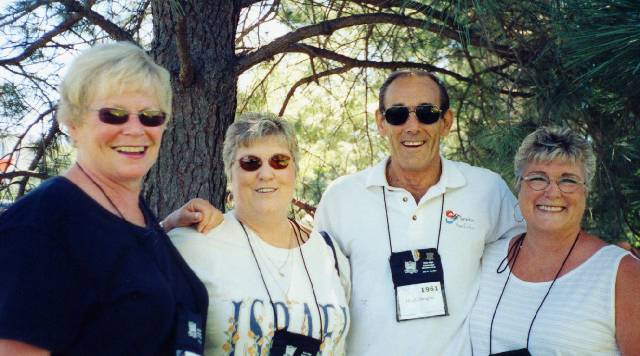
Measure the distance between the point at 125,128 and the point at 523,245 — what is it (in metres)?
1.56

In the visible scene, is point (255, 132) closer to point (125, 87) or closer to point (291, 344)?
point (125, 87)

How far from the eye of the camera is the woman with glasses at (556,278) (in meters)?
2.29

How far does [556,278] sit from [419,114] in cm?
88

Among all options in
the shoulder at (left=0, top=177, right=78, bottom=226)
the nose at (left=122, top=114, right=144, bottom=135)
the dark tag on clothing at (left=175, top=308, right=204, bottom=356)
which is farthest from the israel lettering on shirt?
the shoulder at (left=0, top=177, right=78, bottom=226)

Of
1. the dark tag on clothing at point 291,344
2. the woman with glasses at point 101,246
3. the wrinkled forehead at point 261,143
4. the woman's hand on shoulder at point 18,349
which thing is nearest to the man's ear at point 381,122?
the wrinkled forehead at point 261,143

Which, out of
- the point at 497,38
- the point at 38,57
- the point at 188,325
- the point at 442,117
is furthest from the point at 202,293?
the point at 497,38

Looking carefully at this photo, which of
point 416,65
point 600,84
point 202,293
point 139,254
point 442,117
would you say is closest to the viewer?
point 139,254

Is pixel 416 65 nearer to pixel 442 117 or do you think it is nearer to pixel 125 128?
pixel 442 117

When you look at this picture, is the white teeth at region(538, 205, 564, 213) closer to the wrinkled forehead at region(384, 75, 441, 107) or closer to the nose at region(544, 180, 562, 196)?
the nose at region(544, 180, 562, 196)

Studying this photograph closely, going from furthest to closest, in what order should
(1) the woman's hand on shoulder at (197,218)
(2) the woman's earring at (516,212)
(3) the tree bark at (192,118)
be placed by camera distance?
(3) the tree bark at (192,118) < (2) the woman's earring at (516,212) < (1) the woman's hand on shoulder at (197,218)

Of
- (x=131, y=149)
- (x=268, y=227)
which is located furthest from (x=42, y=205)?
(x=268, y=227)

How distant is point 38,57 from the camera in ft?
11.6

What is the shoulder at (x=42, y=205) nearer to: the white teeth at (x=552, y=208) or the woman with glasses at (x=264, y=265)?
the woman with glasses at (x=264, y=265)

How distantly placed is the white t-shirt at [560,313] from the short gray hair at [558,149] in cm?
32
